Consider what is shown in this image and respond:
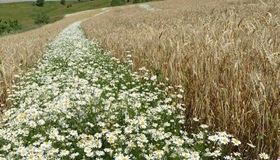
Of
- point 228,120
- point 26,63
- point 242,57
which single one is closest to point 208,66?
point 242,57

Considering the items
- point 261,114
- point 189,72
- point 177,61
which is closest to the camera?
point 261,114

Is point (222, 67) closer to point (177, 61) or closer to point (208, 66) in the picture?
point (208, 66)

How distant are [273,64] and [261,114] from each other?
30.1 inches

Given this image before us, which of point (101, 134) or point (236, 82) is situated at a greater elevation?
point (236, 82)

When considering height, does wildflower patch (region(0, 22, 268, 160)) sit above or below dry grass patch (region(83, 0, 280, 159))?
below

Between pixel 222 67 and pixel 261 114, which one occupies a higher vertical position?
pixel 222 67

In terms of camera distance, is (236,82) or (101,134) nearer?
(101,134)

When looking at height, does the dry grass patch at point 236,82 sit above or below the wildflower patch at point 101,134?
above

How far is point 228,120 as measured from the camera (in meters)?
3.86

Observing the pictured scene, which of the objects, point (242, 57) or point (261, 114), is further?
point (242, 57)

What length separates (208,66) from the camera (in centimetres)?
457

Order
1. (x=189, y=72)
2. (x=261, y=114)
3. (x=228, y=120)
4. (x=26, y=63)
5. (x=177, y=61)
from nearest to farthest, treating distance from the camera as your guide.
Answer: (x=261, y=114) → (x=228, y=120) → (x=189, y=72) → (x=177, y=61) → (x=26, y=63)

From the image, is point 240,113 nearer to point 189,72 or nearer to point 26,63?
point 189,72

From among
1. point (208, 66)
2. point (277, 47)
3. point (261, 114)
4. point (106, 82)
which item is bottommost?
point (106, 82)
